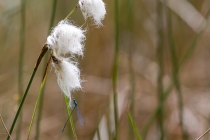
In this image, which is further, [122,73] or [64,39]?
[122,73]

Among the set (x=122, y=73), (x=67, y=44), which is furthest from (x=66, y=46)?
(x=122, y=73)

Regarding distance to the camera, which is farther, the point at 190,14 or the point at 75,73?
the point at 190,14

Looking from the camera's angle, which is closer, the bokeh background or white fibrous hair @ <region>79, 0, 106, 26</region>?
white fibrous hair @ <region>79, 0, 106, 26</region>

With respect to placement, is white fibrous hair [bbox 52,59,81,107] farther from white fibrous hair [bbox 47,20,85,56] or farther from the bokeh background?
the bokeh background

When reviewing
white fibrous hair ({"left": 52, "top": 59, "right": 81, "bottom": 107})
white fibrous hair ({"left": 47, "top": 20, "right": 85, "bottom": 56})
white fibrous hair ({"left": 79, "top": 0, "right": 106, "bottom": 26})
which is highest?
white fibrous hair ({"left": 79, "top": 0, "right": 106, "bottom": 26})

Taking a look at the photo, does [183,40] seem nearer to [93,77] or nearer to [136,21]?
[136,21]

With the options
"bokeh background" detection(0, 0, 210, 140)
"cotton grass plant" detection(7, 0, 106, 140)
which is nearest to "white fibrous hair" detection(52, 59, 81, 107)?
"cotton grass plant" detection(7, 0, 106, 140)

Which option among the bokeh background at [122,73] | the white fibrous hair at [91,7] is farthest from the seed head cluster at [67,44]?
the bokeh background at [122,73]

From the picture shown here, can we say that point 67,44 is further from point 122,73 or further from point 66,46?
point 122,73

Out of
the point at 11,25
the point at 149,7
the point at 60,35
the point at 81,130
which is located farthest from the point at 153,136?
the point at 60,35
